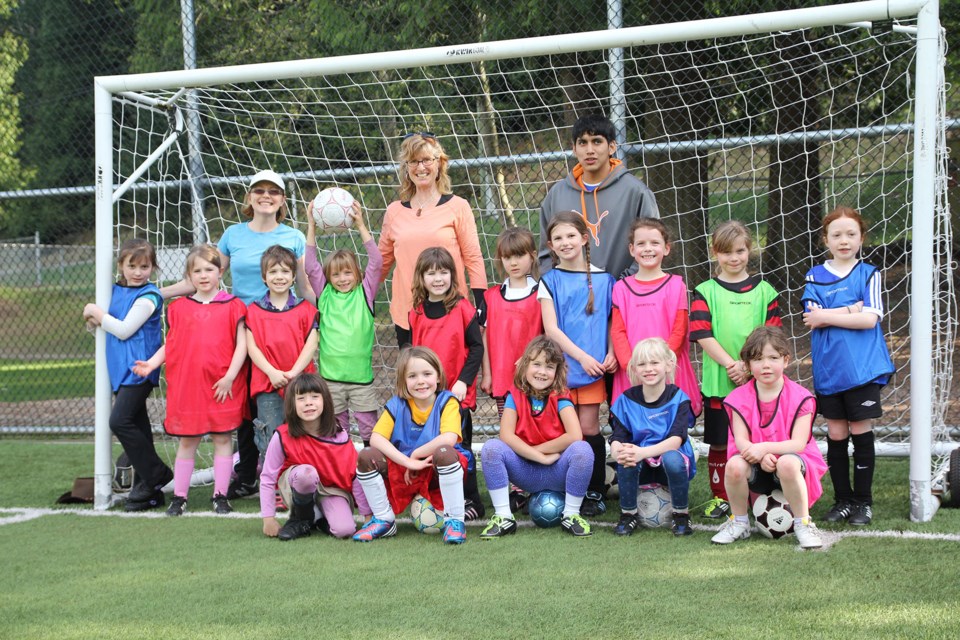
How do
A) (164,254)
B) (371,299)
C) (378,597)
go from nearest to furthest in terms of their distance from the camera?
(378,597), (371,299), (164,254)

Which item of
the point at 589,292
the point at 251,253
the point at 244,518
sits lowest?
the point at 244,518

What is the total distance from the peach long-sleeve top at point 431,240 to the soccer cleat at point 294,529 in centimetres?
115

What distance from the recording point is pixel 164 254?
6754mm

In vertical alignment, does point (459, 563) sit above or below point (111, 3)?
below

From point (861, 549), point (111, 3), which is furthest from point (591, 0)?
point (861, 549)

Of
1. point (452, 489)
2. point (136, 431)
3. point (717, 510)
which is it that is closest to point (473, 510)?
point (452, 489)

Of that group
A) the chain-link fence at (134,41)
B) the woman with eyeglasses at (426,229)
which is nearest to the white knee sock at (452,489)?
the woman with eyeglasses at (426,229)

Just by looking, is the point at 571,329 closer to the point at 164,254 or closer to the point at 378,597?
the point at 378,597

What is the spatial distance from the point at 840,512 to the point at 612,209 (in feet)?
5.95

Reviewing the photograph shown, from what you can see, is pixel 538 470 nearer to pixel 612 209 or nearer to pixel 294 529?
pixel 294 529

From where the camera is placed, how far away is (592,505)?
16.4ft

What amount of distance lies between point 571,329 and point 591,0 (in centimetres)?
372

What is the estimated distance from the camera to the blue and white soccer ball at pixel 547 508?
186 inches

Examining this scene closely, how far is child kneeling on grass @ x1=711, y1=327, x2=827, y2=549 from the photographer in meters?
4.20
